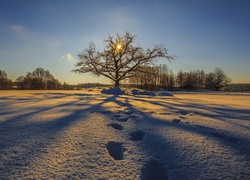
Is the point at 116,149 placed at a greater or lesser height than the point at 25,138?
lesser

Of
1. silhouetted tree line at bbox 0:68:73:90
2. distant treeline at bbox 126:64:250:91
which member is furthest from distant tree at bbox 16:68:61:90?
distant treeline at bbox 126:64:250:91

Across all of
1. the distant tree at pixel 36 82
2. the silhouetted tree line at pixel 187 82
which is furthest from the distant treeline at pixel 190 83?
the distant tree at pixel 36 82

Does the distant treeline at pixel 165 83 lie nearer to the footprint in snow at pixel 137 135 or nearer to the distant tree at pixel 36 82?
the distant tree at pixel 36 82

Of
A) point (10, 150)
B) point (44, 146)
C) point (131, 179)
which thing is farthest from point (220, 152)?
point (10, 150)

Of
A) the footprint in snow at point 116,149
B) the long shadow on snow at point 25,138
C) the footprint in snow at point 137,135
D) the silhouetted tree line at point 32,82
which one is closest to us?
the long shadow on snow at point 25,138

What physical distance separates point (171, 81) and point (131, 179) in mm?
64775

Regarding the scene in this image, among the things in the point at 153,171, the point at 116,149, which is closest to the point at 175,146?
the point at 153,171

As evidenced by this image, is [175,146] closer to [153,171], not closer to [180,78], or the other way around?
[153,171]

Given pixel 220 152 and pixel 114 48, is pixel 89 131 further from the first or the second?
pixel 114 48

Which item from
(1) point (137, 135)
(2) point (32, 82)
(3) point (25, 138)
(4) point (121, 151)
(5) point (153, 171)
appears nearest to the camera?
(5) point (153, 171)

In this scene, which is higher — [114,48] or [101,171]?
[114,48]

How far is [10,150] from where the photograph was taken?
179 centimetres

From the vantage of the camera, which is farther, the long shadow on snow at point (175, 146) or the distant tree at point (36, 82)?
the distant tree at point (36, 82)

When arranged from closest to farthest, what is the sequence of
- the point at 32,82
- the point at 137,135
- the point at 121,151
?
the point at 121,151, the point at 137,135, the point at 32,82
